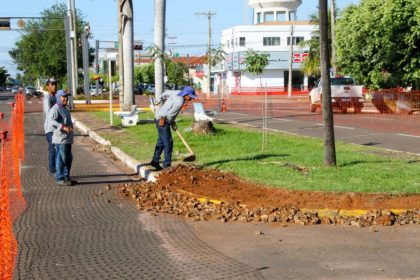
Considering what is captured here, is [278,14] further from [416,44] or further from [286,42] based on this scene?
[416,44]

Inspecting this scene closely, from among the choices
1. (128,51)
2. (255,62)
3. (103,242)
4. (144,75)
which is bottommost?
(103,242)

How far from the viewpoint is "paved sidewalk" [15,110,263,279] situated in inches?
241

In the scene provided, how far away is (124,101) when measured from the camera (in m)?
27.1

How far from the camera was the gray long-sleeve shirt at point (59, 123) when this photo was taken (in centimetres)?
1125

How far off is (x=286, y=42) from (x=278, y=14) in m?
9.98

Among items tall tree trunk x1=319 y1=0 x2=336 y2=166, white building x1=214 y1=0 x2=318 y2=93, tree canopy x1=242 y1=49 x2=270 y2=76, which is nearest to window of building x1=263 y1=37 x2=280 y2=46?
white building x1=214 y1=0 x2=318 y2=93

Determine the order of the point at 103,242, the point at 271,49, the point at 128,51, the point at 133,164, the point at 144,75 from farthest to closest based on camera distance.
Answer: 1. the point at 144,75
2. the point at 271,49
3. the point at 128,51
4. the point at 133,164
5. the point at 103,242

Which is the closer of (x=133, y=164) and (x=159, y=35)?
(x=133, y=164)

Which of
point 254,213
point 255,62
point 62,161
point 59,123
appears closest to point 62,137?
point 59,123

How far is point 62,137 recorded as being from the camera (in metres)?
11.3

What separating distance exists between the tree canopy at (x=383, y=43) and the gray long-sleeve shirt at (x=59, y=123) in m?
21.3

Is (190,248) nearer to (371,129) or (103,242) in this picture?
(103,242)

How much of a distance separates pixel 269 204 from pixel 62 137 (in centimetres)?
414

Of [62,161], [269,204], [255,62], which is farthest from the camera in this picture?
[255,62]
